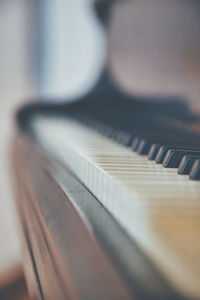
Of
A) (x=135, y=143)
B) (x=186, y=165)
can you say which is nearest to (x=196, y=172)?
(x=186, y=165)

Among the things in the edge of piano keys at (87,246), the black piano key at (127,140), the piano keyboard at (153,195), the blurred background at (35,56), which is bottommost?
the edge of piano keys at (87,246)

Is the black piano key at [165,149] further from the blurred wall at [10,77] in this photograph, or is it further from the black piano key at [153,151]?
the blurred wall at [10,77]

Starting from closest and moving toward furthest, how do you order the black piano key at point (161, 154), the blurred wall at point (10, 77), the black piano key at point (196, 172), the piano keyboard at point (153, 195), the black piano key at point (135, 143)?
the piano keyboard at point (153, 195), the black piano key at point (196, 172), the black piano key at point (161, 154), the black piano key at point (135, 143), the blurred wall at point (10, 77)

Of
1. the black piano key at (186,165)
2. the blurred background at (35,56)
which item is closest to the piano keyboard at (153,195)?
the black piano key at (186,165)

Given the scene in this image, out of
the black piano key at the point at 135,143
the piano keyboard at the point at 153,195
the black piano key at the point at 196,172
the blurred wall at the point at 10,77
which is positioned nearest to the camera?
the piano keyboard at the point at 153,195

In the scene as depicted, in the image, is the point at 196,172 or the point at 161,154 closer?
the point at 196,172

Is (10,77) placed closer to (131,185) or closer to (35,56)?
(35,56)

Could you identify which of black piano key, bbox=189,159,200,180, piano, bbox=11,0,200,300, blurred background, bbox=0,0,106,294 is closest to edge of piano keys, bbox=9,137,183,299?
piano, bbox=11,0,200,300

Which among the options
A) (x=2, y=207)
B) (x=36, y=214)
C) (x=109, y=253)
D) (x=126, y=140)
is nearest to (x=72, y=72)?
(x=2, y=207)

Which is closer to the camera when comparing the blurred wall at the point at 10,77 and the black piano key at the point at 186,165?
the black piano key at the point at 186,165
